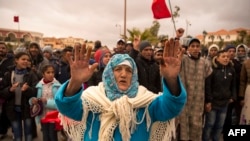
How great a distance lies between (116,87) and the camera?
6.68 ft

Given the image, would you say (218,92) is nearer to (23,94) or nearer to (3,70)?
(23,94)

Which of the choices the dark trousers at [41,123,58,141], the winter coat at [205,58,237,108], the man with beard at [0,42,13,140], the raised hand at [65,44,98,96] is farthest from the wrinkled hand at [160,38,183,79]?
the man with beard at [0,42,13,140]

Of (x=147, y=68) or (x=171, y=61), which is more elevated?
(x=171, y=61)

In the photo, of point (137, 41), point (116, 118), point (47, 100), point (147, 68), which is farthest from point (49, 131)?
point (116, 118)

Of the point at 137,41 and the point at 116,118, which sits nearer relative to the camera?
the point at 116,118

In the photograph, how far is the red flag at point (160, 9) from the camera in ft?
17.9

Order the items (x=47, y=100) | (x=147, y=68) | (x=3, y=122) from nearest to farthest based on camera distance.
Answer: (x=47, y=100) → (x=147, y=68) → (x=3, y=122)

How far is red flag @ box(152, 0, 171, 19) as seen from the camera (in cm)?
546

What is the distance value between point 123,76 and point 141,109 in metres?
0.28

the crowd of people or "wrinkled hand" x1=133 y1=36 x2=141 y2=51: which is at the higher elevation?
"wrinkled hand" x1=133 y1=36 x2=141 y2=51

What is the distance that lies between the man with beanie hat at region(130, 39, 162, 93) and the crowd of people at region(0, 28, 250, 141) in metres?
0.02

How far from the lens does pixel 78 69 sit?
1.82 metres

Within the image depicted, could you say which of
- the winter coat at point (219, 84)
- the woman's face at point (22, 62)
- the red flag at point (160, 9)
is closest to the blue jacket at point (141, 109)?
the woman's face at point (22, 62)

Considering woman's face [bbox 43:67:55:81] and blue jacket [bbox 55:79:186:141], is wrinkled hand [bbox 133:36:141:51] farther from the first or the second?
blue jacket [bbox 55:79:186:141]
